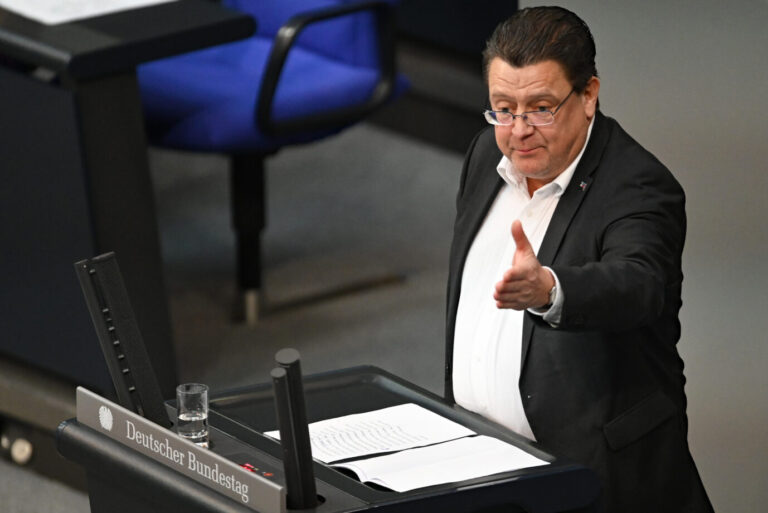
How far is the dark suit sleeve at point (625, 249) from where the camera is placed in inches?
73.5

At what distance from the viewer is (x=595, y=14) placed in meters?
2.33

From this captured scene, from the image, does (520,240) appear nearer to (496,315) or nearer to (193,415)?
(496,315)

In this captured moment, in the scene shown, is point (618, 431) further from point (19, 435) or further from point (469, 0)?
point (469, 0)

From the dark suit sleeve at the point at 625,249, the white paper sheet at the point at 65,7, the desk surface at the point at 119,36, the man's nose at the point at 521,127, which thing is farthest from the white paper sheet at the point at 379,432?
the white paper sheet at the point at 65,7

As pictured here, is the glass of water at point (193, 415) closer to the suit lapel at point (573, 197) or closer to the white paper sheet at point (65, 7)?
the suit lapel at point (573, 197)


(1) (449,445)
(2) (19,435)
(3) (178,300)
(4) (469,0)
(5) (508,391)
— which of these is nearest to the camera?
(1) (449,445)

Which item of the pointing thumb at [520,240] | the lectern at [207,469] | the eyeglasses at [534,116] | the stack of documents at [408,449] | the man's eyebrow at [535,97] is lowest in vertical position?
the stack of documents at [408,449]

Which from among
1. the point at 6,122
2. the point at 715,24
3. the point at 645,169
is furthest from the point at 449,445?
the point at 6,122

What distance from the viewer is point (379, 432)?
6.75 feet

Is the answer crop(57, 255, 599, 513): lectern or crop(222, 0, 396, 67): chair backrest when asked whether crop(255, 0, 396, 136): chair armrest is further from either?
crop(57, 255, 599, 513): lectern

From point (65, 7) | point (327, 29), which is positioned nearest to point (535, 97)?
point (65, 7)

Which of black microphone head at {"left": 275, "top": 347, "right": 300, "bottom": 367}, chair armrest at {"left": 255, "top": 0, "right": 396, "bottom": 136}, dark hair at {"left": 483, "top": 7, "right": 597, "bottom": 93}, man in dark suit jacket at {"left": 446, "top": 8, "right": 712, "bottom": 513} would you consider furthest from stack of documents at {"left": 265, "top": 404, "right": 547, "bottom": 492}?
chair armrest at {"left": 255, "top": 0, "right": 396, "bottom": 136}

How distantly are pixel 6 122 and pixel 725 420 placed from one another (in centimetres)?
194

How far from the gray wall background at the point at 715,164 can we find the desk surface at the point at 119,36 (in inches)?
56.1
